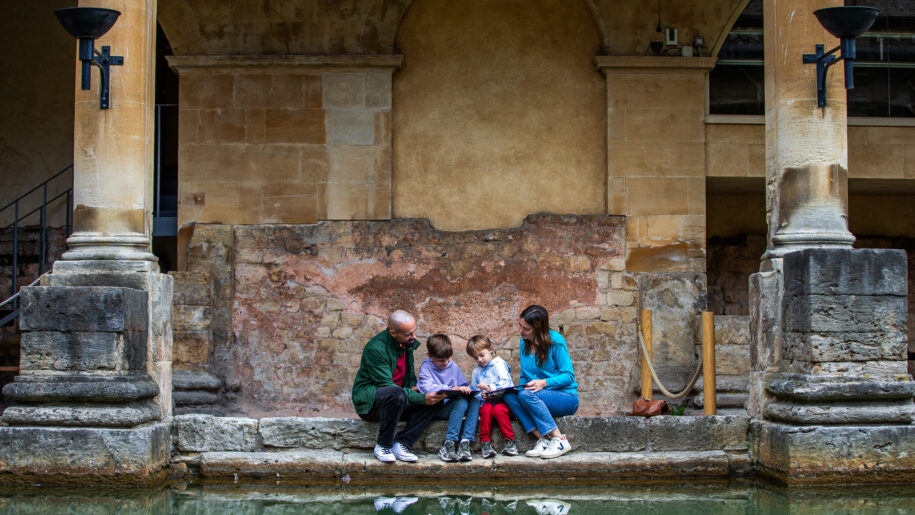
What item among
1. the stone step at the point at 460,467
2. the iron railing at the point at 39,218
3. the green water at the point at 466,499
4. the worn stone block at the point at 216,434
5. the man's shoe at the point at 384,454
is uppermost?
the iron railing at the point at 39,218

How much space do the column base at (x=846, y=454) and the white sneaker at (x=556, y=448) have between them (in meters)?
1.49

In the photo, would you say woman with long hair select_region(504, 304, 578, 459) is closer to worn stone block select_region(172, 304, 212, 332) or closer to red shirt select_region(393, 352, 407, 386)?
red shirt select_region(393, 352, 407, 386)

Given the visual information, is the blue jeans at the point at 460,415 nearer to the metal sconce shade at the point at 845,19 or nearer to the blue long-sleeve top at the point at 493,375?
the blue long-sleeve top at the point at 493,375

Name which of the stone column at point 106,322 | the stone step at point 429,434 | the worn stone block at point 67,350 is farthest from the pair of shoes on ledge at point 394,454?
the worn stone block at point 67,350

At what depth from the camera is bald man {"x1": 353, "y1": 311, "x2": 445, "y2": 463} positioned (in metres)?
7.08

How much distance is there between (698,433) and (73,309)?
14.9 ft

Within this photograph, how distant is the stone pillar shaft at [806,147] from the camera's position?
293 inches

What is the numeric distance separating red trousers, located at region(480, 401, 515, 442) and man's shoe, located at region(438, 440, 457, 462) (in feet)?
0.82

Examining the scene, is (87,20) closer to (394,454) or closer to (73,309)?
(73,309)

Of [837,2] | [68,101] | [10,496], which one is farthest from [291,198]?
[837,2]

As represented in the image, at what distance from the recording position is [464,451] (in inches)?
279

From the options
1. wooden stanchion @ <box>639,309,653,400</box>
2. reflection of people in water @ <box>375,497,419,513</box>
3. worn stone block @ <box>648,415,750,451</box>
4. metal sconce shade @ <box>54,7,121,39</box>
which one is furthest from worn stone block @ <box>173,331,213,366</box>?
worn stone block @ <box>648,415,750,451</box>

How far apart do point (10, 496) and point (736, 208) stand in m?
8.76

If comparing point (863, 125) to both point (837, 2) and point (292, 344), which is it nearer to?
point (837, 2)
